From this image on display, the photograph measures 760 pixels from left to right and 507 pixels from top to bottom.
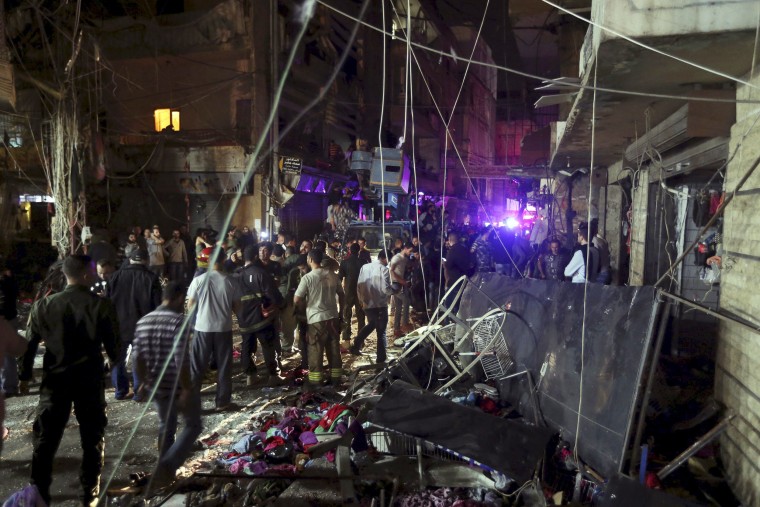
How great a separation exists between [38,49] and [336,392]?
60.5ft

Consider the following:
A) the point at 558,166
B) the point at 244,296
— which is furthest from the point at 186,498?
the point at 558,166

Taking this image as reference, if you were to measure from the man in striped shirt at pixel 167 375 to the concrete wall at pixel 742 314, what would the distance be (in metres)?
4.59

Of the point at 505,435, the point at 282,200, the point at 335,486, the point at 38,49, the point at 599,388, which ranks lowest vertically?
the point at 335,486

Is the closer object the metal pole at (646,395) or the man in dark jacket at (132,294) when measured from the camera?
the metal pole at (646,395)

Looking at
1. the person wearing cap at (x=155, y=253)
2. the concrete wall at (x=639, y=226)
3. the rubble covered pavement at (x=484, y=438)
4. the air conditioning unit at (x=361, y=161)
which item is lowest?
the rubble covered pavement at (x=484, y=438)

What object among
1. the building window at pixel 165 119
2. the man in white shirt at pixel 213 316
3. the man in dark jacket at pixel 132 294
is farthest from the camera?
the building window at pixel 165 119

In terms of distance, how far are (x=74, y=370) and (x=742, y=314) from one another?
219 inches

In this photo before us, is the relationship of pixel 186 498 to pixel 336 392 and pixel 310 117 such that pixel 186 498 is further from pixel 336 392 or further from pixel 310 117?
pixel 310 117

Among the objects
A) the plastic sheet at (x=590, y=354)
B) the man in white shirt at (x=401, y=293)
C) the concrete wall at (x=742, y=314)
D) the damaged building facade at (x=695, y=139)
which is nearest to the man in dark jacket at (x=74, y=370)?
the plastic sheet at (x=590, y=354)

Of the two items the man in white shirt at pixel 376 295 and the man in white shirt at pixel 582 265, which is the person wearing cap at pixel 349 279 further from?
the man in white shirt at pixel 582 265

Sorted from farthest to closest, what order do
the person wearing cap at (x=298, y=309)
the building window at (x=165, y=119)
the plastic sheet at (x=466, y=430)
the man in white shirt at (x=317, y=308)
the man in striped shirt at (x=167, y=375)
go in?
the building window at (x=165, y=119), the person wearing cap at (x=298, y=309), the man in white shirt at (x=317, y=308), the man in striped shirt at (x=167, y=375), the plastic sheet at (x=466, y=430)

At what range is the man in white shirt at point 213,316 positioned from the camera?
6534 mm

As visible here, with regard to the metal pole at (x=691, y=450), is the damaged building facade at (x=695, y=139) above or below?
above

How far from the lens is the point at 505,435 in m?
4.57
